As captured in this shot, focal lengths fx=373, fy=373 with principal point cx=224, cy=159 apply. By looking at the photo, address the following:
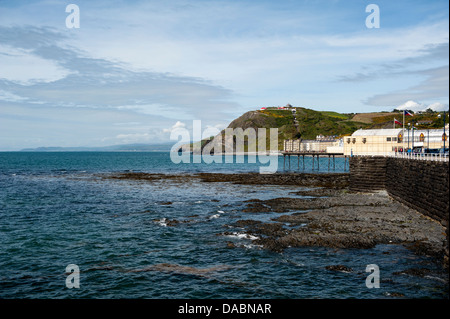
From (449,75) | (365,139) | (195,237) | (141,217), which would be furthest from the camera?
(365,139)

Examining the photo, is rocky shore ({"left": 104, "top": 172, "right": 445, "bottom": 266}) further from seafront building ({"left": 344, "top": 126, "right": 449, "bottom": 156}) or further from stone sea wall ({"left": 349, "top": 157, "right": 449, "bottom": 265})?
seafront building ({"left": 344, "top": 126, "right": 449, "bottom": 156})

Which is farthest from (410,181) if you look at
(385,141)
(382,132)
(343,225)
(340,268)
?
(382,132)

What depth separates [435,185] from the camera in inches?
1366

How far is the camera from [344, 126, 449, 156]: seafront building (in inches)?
3211

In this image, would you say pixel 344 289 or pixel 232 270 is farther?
pixel 232 270

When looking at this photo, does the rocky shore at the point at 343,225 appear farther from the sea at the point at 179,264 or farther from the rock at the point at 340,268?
the rock at the point at 340,268

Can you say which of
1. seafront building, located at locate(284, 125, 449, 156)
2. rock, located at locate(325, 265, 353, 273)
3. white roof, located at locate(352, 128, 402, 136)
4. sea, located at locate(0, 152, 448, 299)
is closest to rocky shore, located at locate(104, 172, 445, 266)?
sea, located at locate(0, 152, 448, 299)

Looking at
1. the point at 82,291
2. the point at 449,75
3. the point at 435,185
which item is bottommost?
the point at 82,291

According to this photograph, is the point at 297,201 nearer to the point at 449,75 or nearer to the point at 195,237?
the point at 195,237

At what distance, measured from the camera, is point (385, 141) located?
3322 inches

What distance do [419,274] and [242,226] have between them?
643 inches

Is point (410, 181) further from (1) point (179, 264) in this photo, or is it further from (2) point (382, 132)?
(2) point (382, 132)

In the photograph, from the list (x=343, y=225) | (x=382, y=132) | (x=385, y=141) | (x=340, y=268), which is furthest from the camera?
(x=382, y=132)
